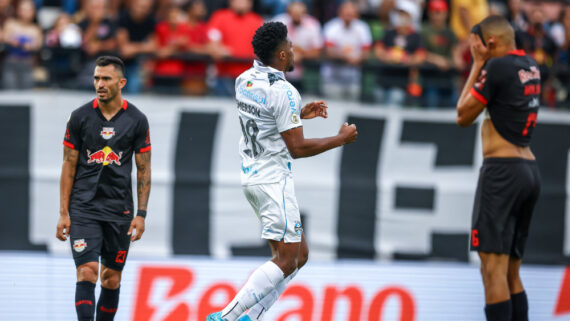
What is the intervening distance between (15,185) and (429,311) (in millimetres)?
5058

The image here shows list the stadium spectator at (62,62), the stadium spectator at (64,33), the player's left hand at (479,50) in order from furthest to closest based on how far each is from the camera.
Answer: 1. the stadium spectator at (64,33)
2. the stadium spectator at (62,62)
3. the player's left hand at (479,50)

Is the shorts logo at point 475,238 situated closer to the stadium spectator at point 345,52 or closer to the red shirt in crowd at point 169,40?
the stadium spectator at point 345,52

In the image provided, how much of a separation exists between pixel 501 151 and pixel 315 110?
1573mm

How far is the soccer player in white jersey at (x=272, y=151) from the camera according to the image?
587 centimetres

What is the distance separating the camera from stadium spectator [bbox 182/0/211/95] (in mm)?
9148

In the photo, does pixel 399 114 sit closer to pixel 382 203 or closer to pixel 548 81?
pixel 382 203

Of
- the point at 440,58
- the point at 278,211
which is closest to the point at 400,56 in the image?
the point at 440,58

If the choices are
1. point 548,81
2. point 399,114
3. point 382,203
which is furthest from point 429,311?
point 548,81

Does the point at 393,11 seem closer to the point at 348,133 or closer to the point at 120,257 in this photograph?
the point at 348,133

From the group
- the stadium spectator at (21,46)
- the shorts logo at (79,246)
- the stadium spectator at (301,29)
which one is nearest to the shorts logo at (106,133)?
the shorts logo at (79,246)

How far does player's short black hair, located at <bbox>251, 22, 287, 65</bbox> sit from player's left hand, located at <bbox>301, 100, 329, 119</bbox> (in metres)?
0.50

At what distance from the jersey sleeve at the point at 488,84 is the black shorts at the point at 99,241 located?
10.4 feet

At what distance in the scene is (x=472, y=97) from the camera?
6137 mm

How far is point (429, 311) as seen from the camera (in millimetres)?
8844
